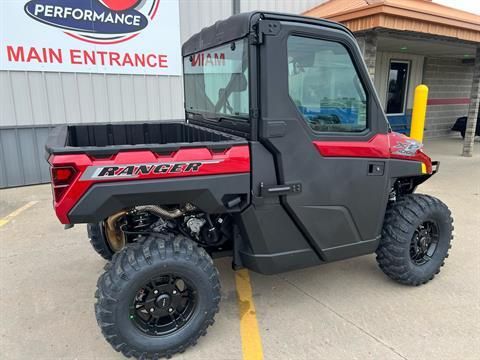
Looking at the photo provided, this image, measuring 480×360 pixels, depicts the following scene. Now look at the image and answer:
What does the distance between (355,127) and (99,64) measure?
19.1 ft

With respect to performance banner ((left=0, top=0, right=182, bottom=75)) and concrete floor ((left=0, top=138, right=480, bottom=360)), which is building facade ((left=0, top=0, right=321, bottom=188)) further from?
concrete floor ((left=0, top=138, right=480, bottom=360))

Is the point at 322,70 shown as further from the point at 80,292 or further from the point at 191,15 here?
the point at 191,15

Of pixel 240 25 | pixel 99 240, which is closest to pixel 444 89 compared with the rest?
pixel 240 25

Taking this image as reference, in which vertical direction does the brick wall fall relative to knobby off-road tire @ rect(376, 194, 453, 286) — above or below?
above

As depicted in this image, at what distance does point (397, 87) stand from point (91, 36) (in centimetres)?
961

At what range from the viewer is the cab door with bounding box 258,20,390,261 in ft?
8.07

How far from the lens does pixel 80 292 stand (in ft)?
10.8

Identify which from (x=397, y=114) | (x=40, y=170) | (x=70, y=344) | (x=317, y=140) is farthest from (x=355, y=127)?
(x=397, y=114)

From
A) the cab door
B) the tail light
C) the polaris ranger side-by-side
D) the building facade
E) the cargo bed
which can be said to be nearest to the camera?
the tail light

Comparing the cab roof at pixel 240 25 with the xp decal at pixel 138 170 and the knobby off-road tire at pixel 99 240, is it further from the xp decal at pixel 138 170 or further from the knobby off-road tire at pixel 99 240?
the knobby off-road tire at pixel 99 240

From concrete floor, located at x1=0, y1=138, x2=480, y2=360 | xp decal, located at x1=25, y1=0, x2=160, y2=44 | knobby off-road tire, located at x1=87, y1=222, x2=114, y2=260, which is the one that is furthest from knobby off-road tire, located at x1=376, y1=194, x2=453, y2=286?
xp decal, located at x1=25, y1=0, x2=160, y2=44

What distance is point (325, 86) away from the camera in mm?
2678

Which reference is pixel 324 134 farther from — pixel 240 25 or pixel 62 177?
pixel 62 177

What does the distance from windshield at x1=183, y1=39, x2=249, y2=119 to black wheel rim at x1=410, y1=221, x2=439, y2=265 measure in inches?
78.5
